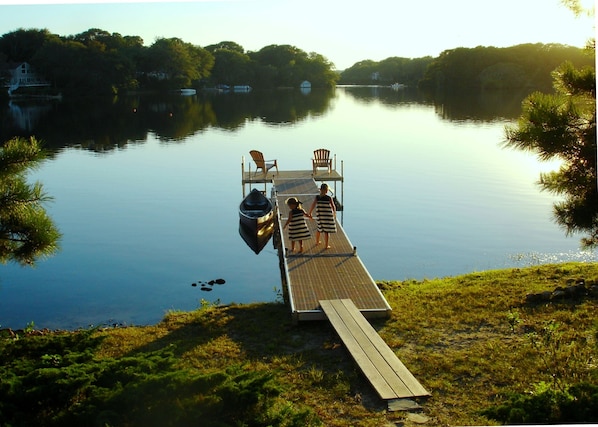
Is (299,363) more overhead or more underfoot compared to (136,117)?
more underfoot

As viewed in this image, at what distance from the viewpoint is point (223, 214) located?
64.1ft

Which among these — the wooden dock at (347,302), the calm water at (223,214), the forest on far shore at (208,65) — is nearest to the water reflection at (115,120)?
the calm water at (223,214)

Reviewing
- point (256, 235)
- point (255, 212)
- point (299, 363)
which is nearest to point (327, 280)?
point (299, 363)

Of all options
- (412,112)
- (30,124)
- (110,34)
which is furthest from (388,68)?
(30,124)

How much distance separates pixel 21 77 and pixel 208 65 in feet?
112

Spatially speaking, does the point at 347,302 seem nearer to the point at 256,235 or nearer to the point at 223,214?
the point at 256,235

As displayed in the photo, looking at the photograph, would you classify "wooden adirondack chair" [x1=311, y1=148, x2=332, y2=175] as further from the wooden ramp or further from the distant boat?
the distant boat

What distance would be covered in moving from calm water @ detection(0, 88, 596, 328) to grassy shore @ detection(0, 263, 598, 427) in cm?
305

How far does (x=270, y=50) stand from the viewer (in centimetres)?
10088

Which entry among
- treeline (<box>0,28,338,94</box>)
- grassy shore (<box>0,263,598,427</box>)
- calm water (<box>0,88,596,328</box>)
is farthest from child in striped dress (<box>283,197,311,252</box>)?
treeline (<box>0,28,338,94</box>)

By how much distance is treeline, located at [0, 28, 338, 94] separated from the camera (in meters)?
65.6

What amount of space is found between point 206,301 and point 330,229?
2779 mm

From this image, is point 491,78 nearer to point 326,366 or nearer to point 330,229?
point 330,229

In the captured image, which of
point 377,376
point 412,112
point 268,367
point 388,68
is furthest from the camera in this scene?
point 388,68
